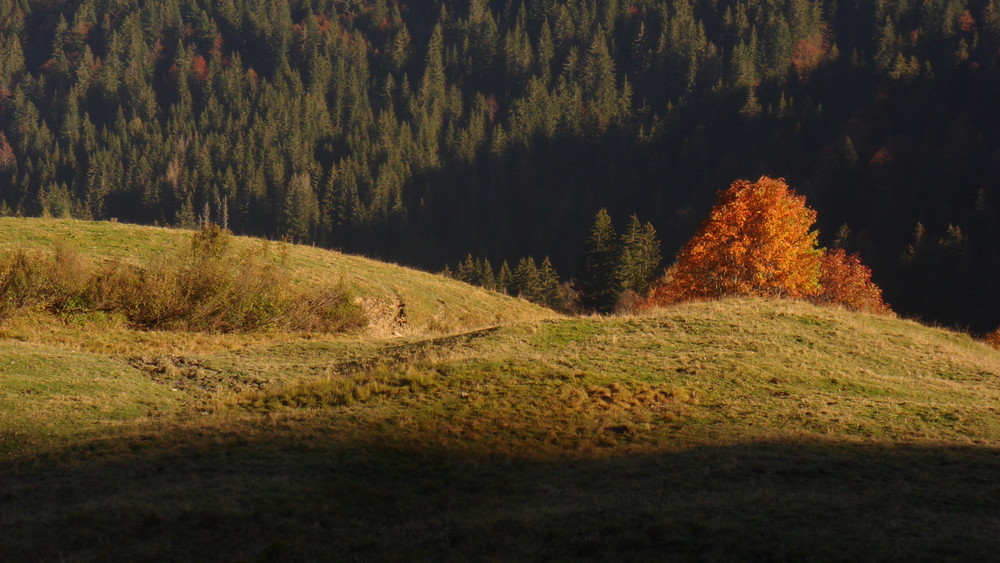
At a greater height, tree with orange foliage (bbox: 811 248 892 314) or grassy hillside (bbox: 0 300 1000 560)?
tree with orange foliage (bbox: 811 248 892 314)

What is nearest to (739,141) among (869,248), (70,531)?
(869,248)

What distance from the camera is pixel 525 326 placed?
3328 cm

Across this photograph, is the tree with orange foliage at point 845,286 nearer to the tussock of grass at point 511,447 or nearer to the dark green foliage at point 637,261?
the dark green foliage at point 637,261

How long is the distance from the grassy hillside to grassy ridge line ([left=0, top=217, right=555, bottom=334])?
13652 mm

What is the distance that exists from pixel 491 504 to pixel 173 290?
2667 cm

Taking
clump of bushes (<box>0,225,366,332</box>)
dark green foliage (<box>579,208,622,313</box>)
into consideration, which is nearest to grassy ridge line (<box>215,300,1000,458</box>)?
clump of bushes (<box>0,225,366,332</box>)

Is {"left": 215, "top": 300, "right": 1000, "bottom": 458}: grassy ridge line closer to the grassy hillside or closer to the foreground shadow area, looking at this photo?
the grassy hillside

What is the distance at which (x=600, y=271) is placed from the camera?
97.8 m

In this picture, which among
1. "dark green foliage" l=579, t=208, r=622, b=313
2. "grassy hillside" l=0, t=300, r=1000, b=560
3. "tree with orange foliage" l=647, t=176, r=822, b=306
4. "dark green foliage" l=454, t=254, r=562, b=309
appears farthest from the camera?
"dark green foliage" l=454, t=254, r=562, b=309

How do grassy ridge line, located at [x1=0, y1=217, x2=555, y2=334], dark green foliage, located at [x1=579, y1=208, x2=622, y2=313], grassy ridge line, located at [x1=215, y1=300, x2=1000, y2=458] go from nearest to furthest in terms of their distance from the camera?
1. grassy ridge line, located at [x1=215, y1=300, x2=1000, y2=458]
2. grassy ridge line, located at [x1=0, y1=217, x2=555, y2=334]
3. dark green foliage, located at [x1=579, y1=208, x2=622, y2=313]

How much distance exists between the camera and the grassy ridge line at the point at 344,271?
1801 inches

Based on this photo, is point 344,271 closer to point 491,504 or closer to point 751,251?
point 751,251

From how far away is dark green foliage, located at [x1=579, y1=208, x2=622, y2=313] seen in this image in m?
96.8

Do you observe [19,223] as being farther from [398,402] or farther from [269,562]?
[269,562]
